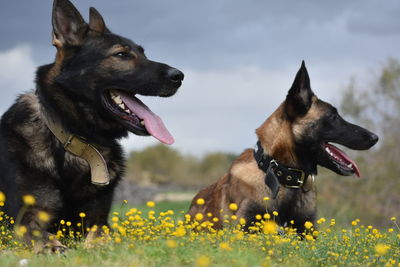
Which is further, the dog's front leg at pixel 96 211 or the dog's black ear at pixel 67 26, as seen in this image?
the dog's front leg at pixel 96 211

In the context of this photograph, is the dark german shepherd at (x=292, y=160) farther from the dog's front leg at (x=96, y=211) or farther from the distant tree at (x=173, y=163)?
the distant tree at (x=173, y=163)

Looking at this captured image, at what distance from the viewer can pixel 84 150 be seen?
4.93 m

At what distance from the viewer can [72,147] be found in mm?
4891

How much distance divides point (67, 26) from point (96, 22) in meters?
0.31

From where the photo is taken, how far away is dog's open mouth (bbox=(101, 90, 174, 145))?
4.83 meters

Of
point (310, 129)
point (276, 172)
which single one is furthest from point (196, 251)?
point (310, 129)

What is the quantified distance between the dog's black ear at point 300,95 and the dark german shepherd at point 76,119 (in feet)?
4.89

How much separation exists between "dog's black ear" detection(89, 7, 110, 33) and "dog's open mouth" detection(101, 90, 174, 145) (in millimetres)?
645

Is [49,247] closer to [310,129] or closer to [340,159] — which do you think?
[310,129]

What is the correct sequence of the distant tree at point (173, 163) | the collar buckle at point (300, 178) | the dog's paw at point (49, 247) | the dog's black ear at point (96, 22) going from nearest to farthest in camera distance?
1. the dog's paw at point (49, 247)
2. the dog's black ear at point (96, 22)
3. the collar buckle at point (300, 178)
4. the distant tree at point (173, 163)

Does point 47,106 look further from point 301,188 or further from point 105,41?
point 301,188

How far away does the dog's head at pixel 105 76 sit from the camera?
4.82 meters

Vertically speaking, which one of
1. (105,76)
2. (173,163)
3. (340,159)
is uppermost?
(105,76)

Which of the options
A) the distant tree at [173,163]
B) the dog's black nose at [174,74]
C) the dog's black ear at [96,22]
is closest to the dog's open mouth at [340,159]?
the dog's black nose at [174,74]
